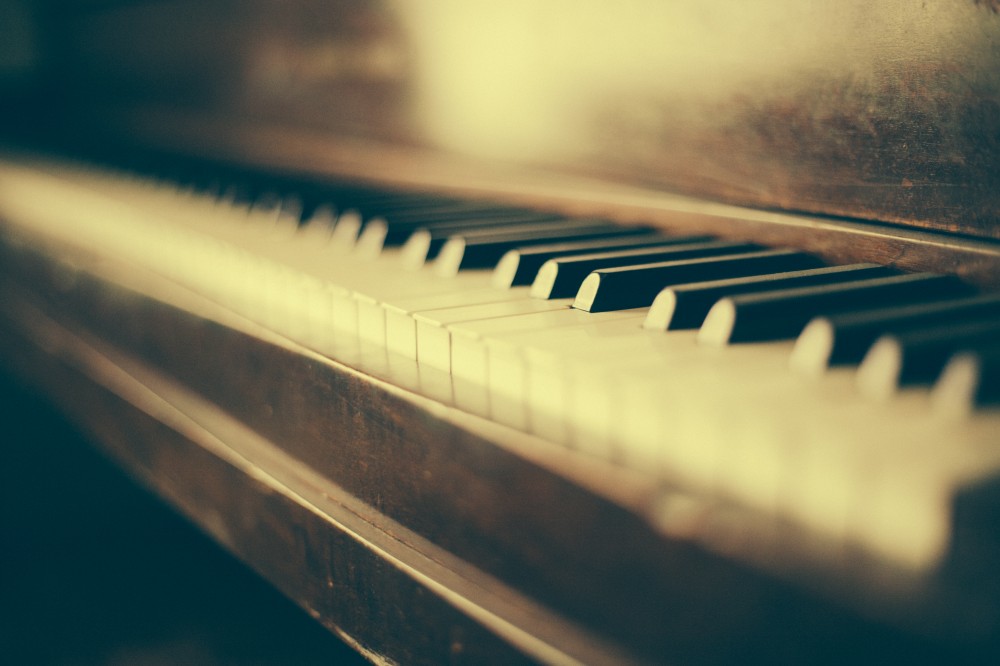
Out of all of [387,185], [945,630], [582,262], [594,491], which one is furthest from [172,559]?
[945,630]

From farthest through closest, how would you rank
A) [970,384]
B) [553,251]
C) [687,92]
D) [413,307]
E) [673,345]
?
[687,92] → [553,251] → [413,307] → [673,345] → [970,384]

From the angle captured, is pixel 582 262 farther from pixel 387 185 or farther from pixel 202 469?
pixel 387 185

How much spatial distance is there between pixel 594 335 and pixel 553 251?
251 mm

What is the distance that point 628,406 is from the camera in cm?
54

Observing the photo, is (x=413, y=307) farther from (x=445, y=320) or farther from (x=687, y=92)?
(x=687, y=92)

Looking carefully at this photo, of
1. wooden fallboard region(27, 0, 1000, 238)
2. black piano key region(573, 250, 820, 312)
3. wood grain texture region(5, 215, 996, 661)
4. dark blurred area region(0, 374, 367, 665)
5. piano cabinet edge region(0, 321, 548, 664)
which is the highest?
wooden fallboard region(27, 0, 1000, 238)

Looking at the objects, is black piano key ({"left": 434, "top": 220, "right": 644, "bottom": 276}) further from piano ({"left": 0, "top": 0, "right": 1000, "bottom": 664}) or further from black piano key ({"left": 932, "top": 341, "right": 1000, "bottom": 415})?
black piano key ({"left": 932, "top": 341, "right": 1000, "bottom": 415})

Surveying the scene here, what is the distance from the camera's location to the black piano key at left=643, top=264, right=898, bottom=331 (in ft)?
2.15

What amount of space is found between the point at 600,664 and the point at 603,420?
0.17 m

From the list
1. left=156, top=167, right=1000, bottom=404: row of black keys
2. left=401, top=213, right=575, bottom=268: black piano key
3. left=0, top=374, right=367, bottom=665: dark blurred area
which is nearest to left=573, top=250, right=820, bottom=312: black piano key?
left=156, top=167, right=1000, bottom=404: row of black keys

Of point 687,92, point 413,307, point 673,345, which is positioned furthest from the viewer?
point 687,92

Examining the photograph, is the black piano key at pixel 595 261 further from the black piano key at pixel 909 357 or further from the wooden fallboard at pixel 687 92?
the black piano key at pixel 909 357

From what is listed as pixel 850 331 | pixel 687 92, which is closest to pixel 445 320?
pixel 850 331

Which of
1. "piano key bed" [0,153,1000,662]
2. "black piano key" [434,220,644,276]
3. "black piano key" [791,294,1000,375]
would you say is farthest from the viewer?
"black piano key" [434,220,644,276]
